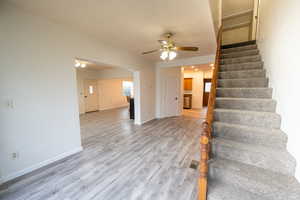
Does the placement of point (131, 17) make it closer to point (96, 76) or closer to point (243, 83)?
point (243, 83)

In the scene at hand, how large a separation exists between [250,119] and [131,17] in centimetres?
246

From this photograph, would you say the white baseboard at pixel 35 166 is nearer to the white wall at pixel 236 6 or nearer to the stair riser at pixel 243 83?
the stair riser at pixel 243 83

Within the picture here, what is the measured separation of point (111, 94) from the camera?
8.57m

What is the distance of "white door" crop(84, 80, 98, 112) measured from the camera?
7.19 metres

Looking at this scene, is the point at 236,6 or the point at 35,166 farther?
the point at 236,6

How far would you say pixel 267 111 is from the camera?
184 centimetres

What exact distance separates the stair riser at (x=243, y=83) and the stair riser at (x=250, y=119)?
839mm

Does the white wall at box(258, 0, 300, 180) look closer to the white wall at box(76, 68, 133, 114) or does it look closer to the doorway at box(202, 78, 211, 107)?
the white wall at box(76, 68, 133, 114)

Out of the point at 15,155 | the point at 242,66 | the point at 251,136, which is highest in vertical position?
the point at 242,66

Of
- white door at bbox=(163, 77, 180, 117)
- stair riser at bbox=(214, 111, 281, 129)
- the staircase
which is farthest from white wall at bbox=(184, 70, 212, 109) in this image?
stair riser at bbox=(214, 111, 281, 129)

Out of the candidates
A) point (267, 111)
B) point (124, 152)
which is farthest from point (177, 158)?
point (267, 111)

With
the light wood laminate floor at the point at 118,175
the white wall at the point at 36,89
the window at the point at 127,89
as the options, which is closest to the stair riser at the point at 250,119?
the light wood laminate floor at the point at 118,175

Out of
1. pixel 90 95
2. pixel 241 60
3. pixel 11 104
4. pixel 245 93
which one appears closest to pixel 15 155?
pixel 11 104

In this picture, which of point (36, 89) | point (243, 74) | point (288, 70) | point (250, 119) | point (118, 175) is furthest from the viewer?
point (243, 74)
